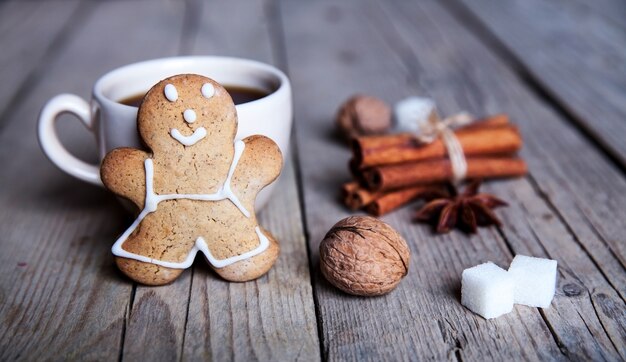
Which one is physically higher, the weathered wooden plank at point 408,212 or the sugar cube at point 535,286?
the sugar cube at point 535,286

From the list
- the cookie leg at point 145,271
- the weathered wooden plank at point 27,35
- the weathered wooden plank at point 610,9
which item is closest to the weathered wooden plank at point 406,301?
the cookie leg at point 145,271

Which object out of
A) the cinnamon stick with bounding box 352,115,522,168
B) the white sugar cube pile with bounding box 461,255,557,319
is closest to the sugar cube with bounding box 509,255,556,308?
the white sugar cube pile with bounding box 461,255,557,319

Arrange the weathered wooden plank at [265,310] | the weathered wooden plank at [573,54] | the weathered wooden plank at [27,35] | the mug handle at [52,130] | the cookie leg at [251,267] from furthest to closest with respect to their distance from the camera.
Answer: the weathered wooden plank at [27,35] → the weathered wooden plank at [573,54] → the mug handle at [52,130] → the cookie leg at [251,267] → the weathered wooden plank at [265,310]

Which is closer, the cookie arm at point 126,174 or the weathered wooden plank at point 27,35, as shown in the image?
the cookie arm at point 126,174

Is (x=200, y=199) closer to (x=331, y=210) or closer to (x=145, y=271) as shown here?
(x=145, y=271)

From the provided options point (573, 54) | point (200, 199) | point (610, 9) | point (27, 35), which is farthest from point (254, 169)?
point (610, 9)

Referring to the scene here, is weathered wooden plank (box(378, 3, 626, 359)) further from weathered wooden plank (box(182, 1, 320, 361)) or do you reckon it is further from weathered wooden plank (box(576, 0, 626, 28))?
weathered wooden plank (box(576, 0, 626, 28))

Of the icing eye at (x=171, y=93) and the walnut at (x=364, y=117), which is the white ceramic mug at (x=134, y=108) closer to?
the icing eye at (x=171, y=93)
